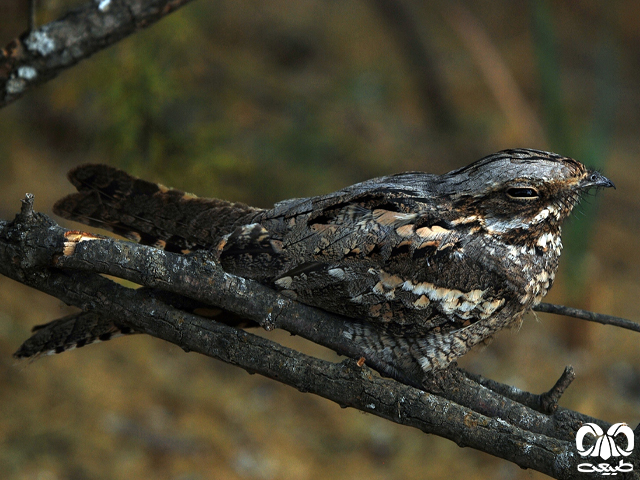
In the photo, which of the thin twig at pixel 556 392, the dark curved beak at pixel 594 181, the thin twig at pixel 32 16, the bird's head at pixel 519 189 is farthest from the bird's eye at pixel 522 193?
the thin twig at pixel 32 16

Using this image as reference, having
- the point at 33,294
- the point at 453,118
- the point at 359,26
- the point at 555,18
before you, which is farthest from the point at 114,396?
the point at 555,18

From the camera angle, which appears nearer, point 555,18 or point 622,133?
point 622,133

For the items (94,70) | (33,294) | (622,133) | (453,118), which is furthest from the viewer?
(622,133)

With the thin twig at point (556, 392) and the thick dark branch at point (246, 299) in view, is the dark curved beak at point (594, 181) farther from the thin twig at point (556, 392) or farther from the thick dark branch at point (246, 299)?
the thick dark branch at point (246, 299)

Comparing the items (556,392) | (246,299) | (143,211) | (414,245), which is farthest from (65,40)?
(556,392)

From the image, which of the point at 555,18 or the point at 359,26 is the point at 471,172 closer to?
the point at 359,26

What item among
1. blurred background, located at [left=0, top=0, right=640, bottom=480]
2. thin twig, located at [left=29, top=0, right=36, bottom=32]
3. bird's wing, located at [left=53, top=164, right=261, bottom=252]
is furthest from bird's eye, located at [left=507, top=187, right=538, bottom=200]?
thin twig, located at [left=29, top=0, right=36, bottom=32]

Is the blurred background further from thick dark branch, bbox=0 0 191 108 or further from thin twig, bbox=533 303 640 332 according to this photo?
thin twig, bbox=533 303 640 332
